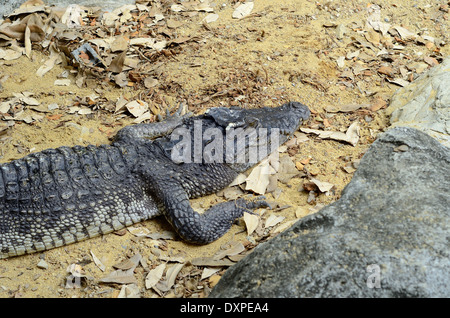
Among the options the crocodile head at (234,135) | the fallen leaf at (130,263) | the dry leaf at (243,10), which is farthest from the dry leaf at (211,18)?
the fallen leaf at (130,263)

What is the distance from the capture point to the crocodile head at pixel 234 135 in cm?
422

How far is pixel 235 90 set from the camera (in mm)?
5047

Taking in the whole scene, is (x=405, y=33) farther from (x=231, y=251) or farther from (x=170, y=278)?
(x=170, y=278)

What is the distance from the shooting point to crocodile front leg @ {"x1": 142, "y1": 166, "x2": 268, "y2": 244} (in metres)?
3.79

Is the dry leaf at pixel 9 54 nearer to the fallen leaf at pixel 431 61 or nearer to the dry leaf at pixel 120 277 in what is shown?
the dry leaf at pixel 120 277

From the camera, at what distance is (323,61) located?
5.38 m

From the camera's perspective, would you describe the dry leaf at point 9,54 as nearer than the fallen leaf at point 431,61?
No

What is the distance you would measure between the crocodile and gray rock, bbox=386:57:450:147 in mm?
1437

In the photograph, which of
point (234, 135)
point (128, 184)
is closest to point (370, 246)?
point (234, 135)

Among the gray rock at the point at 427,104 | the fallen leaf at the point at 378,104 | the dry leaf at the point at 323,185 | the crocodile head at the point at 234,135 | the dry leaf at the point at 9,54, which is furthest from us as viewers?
the dry leaf at the point at 9,54

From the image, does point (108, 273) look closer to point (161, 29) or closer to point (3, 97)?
point (3, 97)

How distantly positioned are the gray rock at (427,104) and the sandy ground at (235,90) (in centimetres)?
20
